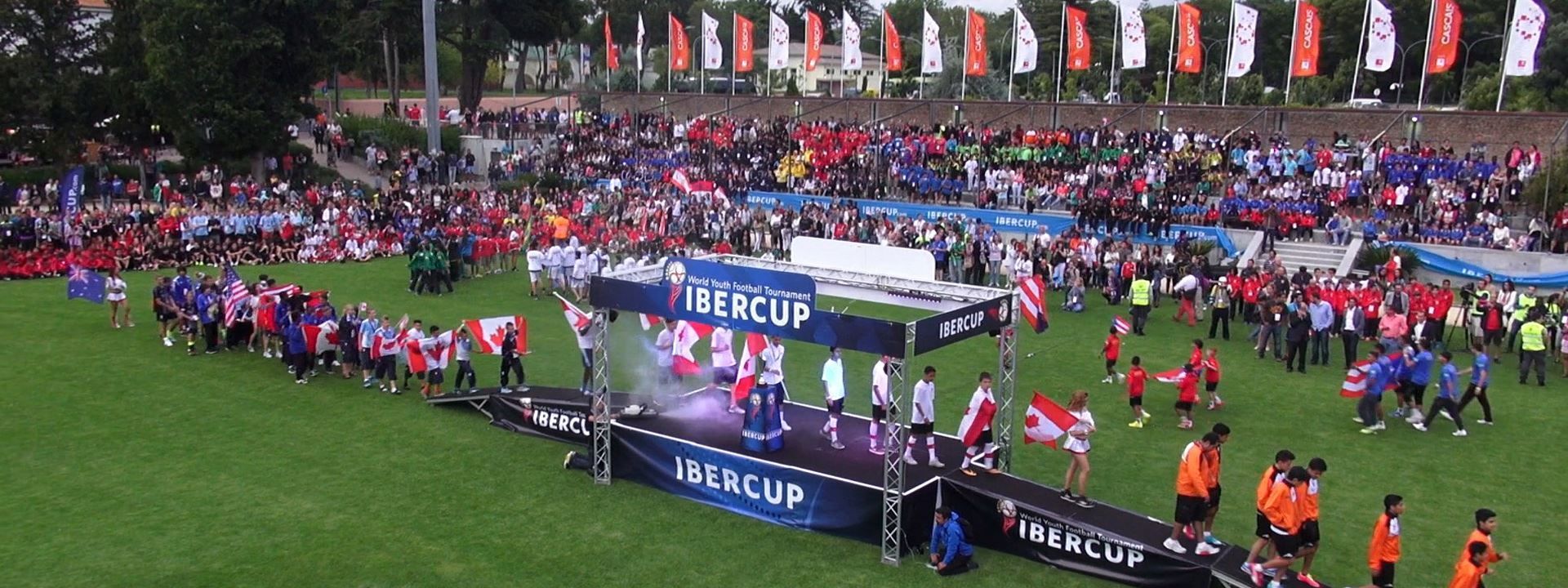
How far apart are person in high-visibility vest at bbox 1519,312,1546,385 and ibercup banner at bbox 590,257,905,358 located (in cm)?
1354

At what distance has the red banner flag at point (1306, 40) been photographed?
35312 millimetres

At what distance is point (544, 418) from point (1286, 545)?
31.4ft

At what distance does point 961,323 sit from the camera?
41.4ft

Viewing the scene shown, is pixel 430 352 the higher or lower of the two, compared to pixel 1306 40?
lower

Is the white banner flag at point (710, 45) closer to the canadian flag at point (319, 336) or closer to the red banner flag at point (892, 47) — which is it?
the red banner flag at point (892, 47)

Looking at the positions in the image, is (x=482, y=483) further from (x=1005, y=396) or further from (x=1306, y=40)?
(x=1306, y=40)

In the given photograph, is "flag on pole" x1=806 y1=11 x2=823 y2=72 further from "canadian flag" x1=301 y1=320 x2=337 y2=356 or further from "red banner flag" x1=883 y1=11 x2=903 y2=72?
"canadian flag" x1=301 y1=320 x2=337 y2=356

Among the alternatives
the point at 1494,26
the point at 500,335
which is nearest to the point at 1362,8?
the point at 1494,26

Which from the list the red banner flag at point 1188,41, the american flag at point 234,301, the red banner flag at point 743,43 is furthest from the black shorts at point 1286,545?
the red banner flag at point 743,43

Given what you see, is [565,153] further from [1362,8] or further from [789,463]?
[1362,8]

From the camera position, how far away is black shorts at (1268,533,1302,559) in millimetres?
10609

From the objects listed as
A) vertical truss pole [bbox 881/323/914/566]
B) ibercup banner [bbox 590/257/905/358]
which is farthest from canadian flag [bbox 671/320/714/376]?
vertical truss pole [bbox 881/323/914/566]

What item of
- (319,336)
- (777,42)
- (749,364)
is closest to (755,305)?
(749,364)

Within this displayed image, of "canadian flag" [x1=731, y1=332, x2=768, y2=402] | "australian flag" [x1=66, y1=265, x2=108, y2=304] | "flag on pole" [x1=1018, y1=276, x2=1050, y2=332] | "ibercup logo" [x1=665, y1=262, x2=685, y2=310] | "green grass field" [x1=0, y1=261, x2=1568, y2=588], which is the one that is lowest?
"green grass field" [x1=0, y1=261, x2=1568, y2=588]
